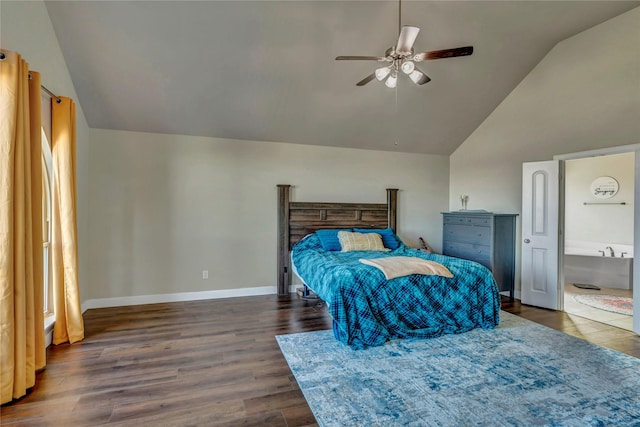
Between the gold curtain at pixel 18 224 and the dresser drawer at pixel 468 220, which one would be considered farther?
the dresser drawer at pixel 468 220

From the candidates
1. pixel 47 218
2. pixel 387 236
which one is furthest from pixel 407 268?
pixel 47 218

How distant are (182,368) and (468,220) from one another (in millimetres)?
4450

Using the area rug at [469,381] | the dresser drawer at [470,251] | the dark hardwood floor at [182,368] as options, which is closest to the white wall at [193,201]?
the dark hardwood floor at [182,368]

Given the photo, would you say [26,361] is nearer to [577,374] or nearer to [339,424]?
[339,424]

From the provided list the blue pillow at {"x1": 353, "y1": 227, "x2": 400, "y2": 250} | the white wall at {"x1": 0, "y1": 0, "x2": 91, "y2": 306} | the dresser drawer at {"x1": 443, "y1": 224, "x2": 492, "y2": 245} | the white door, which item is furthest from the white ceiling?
the dresser drawer at {"x1": 443, "y1": 224, "x2": 492, "y2": 245}

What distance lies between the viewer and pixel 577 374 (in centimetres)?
240

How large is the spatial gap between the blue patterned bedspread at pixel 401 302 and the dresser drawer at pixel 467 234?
1.31 metres

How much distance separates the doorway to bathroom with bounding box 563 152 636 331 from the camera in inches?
194

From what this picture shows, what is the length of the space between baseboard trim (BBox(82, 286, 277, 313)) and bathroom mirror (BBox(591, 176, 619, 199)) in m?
6.22

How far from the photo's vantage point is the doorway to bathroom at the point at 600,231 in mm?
4938

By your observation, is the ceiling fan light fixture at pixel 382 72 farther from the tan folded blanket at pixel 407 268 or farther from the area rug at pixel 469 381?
the area rug at pixel 469 381

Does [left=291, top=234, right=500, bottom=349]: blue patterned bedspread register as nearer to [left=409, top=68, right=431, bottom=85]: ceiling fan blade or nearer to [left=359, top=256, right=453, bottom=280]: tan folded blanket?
[left=359, top=256, right=453, bottom=280]: tan folded blanket

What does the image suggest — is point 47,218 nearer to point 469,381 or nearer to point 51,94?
point 51,94

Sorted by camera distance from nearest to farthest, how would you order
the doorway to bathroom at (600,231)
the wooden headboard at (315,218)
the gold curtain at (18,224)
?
the gold curtain at (18,224), the wooden headboard at (315,218), the doorway to bathroom at (600,231)
